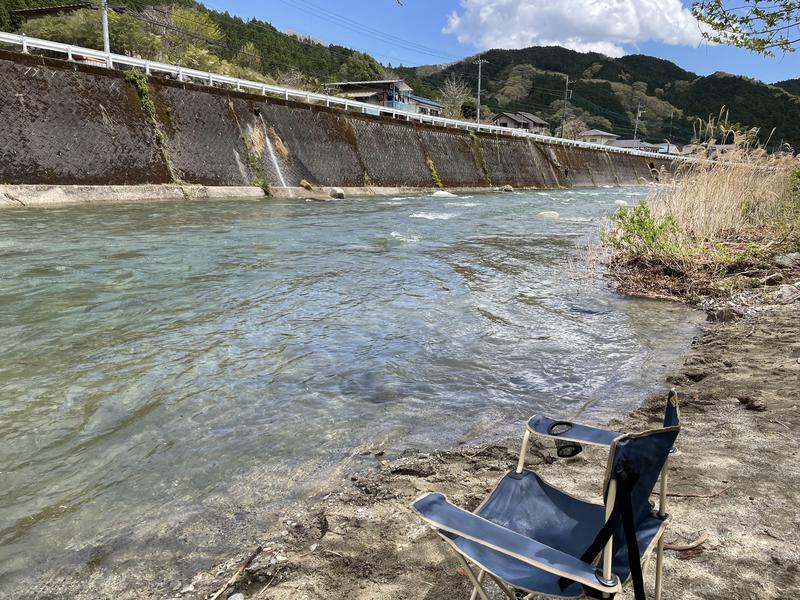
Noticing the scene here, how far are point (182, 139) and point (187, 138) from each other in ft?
0.69

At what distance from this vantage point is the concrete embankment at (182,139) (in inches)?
595

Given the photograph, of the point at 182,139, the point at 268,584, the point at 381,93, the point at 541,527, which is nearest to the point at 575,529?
the point at 541,527

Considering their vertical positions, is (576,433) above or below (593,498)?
above

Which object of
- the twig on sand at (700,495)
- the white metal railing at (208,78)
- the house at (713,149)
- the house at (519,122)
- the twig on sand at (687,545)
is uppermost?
the house at (519,122)

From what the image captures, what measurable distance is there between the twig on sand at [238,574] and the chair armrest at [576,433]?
53.6 inches

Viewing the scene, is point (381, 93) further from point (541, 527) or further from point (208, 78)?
point (541, 527)

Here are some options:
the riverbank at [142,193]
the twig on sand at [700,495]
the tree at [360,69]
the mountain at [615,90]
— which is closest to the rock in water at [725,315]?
the twig on sand at [700,495]

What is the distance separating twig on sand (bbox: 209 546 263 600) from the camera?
6.92ft

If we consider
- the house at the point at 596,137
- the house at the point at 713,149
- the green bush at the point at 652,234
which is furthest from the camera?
the house at the point at 596,137

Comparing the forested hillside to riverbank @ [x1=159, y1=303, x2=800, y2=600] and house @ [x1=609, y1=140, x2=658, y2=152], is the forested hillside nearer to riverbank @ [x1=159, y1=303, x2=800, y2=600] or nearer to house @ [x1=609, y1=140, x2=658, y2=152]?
riverbank @ [x1=159, y1=303, x2=800, y2=600]

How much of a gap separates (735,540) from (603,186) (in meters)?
50.7

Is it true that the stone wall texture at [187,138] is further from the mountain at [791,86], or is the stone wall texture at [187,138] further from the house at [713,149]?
the mountain at [791,86]

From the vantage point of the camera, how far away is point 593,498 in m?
2.67

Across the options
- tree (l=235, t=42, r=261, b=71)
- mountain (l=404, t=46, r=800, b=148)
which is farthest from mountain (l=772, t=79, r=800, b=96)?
tree (l=235, t=42, r=261, b=71)
